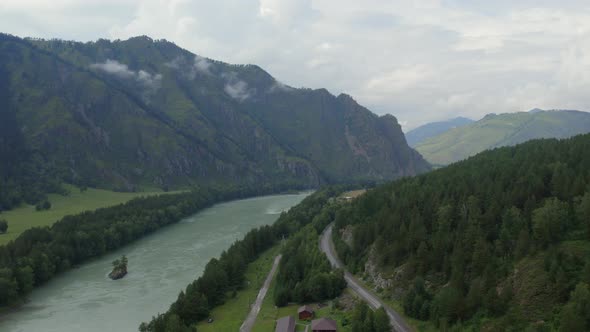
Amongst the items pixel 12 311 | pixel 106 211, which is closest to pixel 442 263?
pixel 12 311

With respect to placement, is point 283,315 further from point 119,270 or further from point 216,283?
point 119,270

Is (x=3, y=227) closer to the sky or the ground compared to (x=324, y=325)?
closer to the sky

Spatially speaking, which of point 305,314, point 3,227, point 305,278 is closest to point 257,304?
point 305,278

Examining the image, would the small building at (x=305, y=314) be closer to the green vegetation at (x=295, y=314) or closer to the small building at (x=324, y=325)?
the green vegetation at (x=295, y=314)

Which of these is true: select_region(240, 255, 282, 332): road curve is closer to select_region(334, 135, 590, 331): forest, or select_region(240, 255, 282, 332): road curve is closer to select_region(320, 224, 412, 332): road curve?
select_region(320, 224, 412, 332): road curve

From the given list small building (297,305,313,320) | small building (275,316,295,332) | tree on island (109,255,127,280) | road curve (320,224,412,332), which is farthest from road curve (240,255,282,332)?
tree on island (109,255,127,280)

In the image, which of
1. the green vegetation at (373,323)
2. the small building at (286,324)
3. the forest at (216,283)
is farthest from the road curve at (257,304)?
the green vegetation at (373,323)
